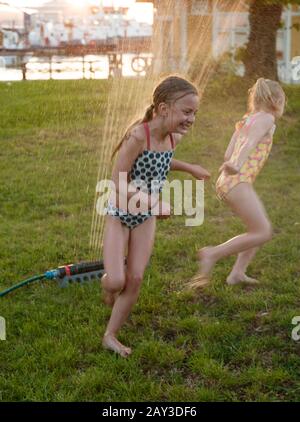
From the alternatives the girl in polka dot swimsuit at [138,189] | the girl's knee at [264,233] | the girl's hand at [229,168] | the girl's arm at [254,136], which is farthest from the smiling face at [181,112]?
the girl's knee at [264,233]

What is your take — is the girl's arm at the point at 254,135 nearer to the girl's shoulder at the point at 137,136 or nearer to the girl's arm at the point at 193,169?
the girl's arm at the point at 193,169

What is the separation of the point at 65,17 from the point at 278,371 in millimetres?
25774

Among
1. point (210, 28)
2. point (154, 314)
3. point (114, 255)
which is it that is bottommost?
point (154, 314)

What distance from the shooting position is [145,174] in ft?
11.1

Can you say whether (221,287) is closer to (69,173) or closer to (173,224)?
(173,224)

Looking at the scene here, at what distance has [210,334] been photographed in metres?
3.52

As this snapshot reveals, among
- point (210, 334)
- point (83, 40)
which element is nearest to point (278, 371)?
point (210, 334)

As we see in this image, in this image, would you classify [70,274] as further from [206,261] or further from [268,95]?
[268,95]

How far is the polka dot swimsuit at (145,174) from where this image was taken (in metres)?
3.35

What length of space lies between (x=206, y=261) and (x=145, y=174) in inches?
35.0

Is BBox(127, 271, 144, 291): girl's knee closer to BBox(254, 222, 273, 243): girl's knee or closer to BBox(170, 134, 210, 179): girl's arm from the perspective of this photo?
BBox(170, 134, 210, 179): girl's arm

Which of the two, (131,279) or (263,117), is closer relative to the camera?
(131,279)

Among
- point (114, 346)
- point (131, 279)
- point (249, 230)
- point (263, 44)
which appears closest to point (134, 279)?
point (131, 279)

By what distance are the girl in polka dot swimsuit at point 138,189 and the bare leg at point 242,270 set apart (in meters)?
1.02
